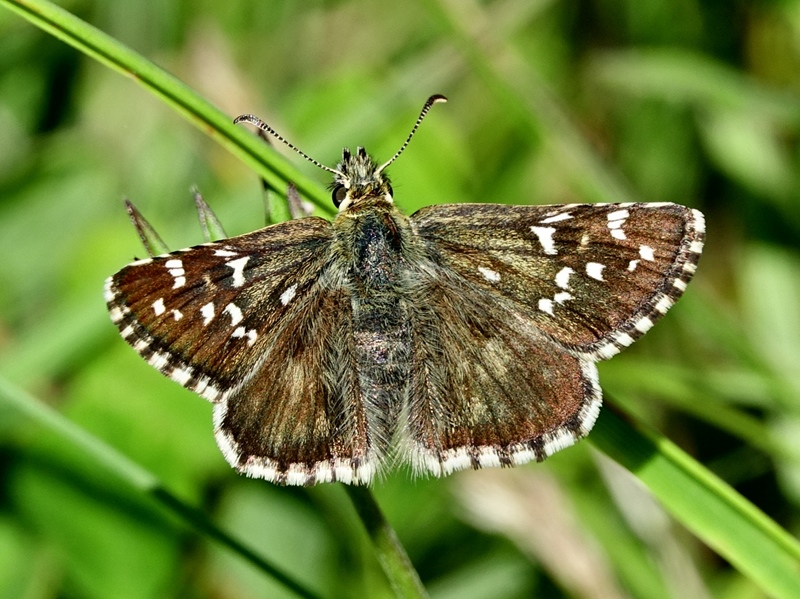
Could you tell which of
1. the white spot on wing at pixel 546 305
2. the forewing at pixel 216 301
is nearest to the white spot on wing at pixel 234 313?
the forewing at pixel 216 301

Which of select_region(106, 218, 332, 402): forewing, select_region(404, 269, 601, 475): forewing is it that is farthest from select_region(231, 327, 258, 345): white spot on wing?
select_region(404, 269, 601, 475): forewing

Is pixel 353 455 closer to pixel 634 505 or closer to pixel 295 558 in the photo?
pixel 295 558

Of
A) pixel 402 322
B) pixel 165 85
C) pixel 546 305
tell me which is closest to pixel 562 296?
pixel 546 305

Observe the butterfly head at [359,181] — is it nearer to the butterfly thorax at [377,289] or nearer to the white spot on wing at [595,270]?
the butterfly thorax at [377,289]

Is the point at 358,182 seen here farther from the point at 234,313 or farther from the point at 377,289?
the point at 234,313

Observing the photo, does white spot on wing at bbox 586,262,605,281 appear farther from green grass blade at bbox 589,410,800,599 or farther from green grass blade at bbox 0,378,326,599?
green grass blade at bbox 0,378,326,599

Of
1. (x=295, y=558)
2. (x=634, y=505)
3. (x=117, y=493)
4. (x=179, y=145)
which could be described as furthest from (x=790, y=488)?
(x=179, y=145)

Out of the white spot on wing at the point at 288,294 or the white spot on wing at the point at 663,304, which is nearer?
the white spot on wing at the point at 663,304
